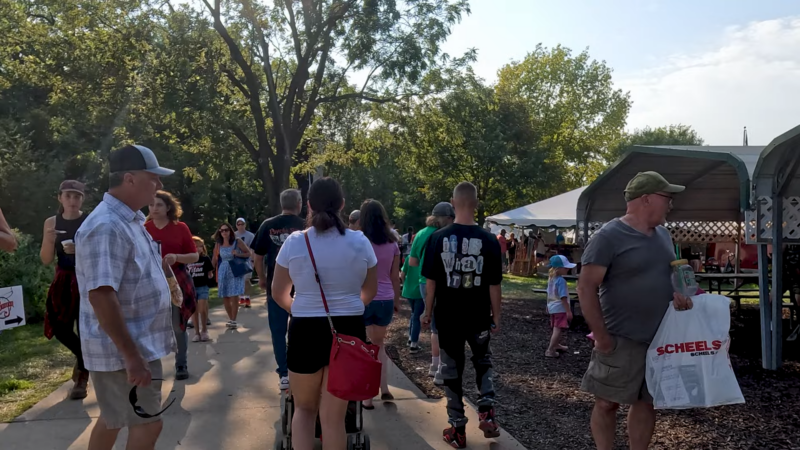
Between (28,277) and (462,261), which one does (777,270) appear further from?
(28,277)

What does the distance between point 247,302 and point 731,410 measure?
907 centimetres

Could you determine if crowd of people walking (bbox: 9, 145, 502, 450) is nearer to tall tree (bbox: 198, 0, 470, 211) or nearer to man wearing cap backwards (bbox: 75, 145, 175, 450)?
man wearing cap backwards (bbox: 75, 145, 175, 450)

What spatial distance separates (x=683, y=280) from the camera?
3639 mm

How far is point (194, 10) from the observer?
59.2 feet

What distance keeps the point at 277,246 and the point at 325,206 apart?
196cm

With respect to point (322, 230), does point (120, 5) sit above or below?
above

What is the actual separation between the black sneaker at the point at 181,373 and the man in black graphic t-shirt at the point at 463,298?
3102mm

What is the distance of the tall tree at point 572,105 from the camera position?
4791cm

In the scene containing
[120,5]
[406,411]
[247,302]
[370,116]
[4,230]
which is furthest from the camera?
[370,116]

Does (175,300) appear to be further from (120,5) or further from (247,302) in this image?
(120,5)

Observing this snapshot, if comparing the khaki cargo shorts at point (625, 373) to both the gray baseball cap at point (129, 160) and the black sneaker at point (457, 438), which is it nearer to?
the black sneaker at point (457, 438)

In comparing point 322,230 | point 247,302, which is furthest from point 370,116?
point 322,230

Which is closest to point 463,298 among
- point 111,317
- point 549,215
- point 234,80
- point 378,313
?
point 378,313

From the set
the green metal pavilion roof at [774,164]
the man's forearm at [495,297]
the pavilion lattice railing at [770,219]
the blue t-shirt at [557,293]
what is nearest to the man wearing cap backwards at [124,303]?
the man's forearm at [495,297]
